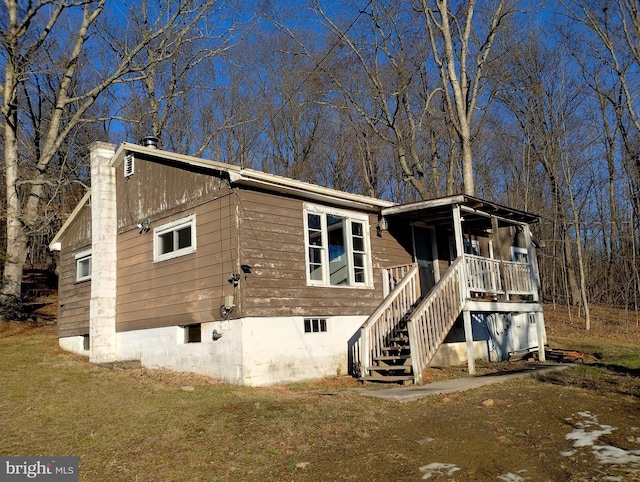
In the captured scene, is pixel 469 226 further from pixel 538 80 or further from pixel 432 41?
pixel 538 80

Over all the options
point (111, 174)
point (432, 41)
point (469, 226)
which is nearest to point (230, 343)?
point (111, 174)

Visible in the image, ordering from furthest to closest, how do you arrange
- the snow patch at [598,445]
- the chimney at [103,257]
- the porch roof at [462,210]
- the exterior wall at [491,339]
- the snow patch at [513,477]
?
the exterior wall at [491,339] → the chimney at [103,257] → the porch roof at [462,210] → the snow patch at [598,445] → the snow patch at [513,477]

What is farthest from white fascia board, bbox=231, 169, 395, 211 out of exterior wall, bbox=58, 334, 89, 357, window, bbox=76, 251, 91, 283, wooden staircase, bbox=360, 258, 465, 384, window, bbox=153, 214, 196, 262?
exterior wall, bbox=58, 334, 89, 357

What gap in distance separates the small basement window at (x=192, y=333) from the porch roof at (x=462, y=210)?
17.2ft

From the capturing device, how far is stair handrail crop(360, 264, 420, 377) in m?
10.8

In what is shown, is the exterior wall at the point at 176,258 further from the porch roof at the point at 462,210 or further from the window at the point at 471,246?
the window at the point at 471,246

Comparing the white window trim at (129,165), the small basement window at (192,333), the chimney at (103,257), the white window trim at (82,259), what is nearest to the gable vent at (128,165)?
the white window trim at (129,165)

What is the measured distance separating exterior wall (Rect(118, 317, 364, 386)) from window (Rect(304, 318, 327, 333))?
10 cm

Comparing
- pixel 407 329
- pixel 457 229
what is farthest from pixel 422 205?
pixel 407 329

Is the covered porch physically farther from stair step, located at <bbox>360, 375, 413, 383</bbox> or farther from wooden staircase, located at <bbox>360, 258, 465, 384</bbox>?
stair step, located at <bbox>360, 375, 413, 383</bbox>

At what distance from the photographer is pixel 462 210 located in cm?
1297

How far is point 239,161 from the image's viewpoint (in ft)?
97.5

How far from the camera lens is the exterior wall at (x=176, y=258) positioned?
34.7ft

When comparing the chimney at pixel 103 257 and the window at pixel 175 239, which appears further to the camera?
the chimney at pixel 103 257
